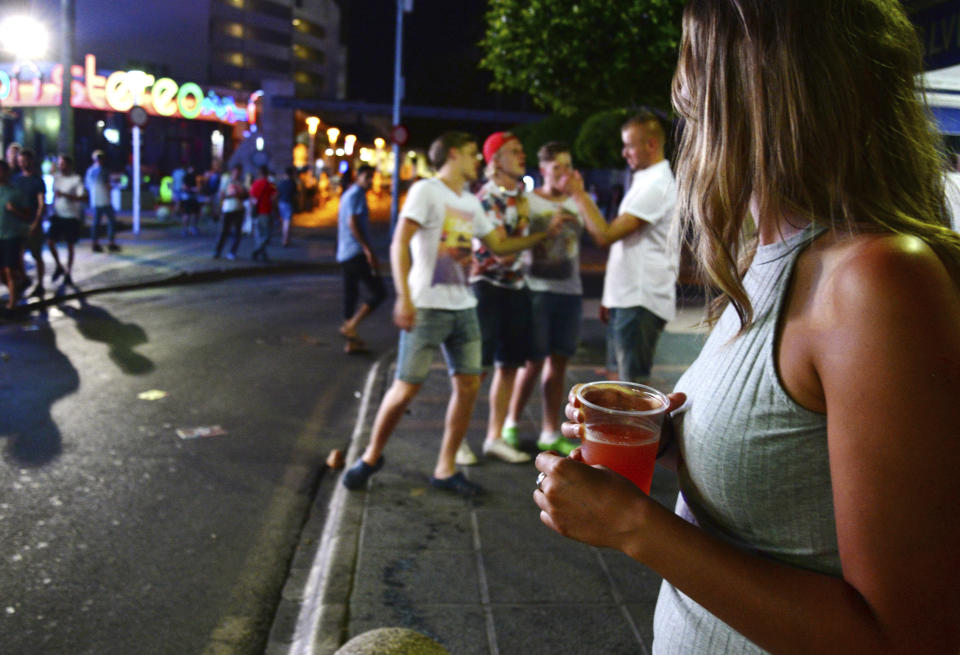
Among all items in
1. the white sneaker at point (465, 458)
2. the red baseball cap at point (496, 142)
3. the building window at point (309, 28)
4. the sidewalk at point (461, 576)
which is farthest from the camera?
the building window at point (309, 28)

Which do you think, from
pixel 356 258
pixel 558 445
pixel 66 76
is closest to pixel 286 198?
pixel 66 76

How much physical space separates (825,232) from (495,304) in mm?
4561

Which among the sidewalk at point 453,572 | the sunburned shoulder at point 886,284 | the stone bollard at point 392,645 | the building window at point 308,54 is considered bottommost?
the sidewalk at point 453,572

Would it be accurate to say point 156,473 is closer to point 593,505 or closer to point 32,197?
point 593,505

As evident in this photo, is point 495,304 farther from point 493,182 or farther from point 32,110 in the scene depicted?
point 32,110

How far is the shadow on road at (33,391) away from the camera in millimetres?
5809


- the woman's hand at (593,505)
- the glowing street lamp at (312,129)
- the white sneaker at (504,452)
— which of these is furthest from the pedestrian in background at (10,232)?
the glowing street lamp at (312,129)

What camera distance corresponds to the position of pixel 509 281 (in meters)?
5.71

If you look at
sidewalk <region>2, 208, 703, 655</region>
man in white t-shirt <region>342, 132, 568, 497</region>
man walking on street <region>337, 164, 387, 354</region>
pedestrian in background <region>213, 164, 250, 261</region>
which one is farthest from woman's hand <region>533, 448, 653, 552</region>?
pedestrian in background <region>213, 164, 250, 261</region>

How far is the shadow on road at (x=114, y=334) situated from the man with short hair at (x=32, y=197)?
0.87 metres

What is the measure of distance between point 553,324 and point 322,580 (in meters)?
2.61

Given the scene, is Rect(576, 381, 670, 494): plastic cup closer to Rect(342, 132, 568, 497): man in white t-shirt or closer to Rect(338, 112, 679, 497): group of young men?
Rect(338, 112, 679, 497): group of young men

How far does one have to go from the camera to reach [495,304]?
225 inches

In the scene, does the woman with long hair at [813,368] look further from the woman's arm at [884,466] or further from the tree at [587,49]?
the tree at [587,49]
